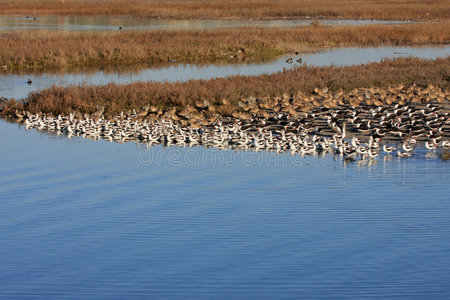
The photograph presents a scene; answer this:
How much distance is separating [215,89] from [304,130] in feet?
19.0

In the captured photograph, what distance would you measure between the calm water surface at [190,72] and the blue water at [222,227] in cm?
1328

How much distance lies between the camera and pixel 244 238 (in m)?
11.5

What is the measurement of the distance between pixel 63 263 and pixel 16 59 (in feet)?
95.2

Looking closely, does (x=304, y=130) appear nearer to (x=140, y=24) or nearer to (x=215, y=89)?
(x=215, y=89)

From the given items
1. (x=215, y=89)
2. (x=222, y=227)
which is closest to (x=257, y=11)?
(x=215, y=89)

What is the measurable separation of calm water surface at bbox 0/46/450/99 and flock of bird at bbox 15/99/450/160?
293 inches

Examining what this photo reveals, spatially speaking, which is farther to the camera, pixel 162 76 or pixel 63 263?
pixel 162 76

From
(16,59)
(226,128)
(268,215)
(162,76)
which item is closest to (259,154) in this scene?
(226,128)

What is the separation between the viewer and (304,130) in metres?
19.7

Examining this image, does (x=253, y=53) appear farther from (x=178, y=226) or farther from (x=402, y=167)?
(x=178, y=226)

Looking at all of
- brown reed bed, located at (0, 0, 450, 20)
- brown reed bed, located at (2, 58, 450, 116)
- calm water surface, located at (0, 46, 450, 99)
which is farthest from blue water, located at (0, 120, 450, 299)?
brown reed bed, located at (0, 0, 450, 20)

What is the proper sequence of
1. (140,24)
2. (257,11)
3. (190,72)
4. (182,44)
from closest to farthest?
(190,72) < (182,44) < (140,24) < (257,11)

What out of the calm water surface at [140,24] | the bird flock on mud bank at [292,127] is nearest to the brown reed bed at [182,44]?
the calm water surface at [140,24]

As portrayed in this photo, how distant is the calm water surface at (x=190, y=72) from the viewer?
30688 mm
